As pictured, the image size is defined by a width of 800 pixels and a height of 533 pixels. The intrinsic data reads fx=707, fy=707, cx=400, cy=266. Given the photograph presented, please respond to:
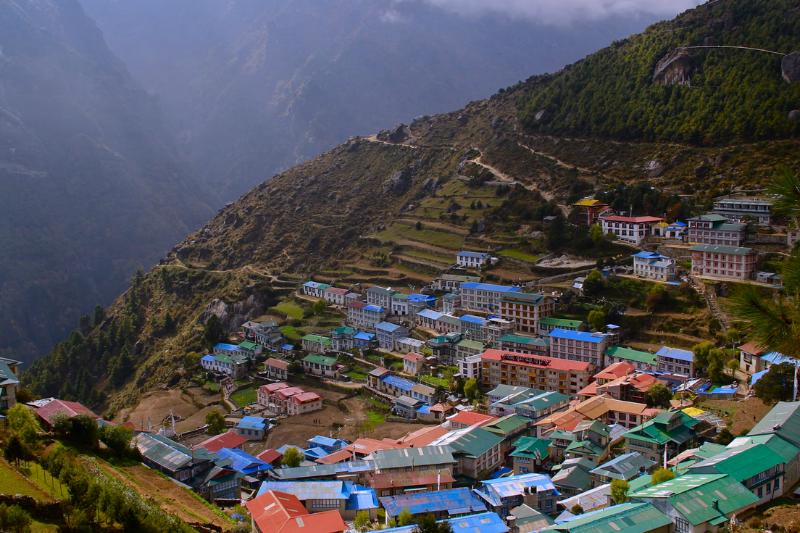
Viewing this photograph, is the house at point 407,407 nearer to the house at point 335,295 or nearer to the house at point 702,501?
the house at point 335,295

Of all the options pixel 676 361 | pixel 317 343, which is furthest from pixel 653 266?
pixel 317 343

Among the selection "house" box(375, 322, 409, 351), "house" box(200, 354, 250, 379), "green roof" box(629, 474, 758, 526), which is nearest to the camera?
"green roof" box(629, 474, 758, 526)

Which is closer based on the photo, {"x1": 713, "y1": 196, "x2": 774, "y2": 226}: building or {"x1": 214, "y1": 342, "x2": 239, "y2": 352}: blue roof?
{"x1": 713, "y1": 196, "x2": 774, "y2": 226}: building

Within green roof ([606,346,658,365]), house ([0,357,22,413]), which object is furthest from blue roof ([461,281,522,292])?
house ([0,357,22,413])

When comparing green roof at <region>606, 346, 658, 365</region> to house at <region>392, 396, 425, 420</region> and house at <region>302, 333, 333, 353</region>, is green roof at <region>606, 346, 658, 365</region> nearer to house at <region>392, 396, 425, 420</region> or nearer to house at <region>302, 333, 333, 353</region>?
house at <region>392, 396, 425, 420</region>

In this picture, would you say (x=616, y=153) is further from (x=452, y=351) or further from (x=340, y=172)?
(x=340, y=172)

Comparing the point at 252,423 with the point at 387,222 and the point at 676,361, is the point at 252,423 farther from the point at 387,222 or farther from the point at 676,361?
the point at 387,222

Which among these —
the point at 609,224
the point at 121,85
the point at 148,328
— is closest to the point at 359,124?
the point at 121,85
